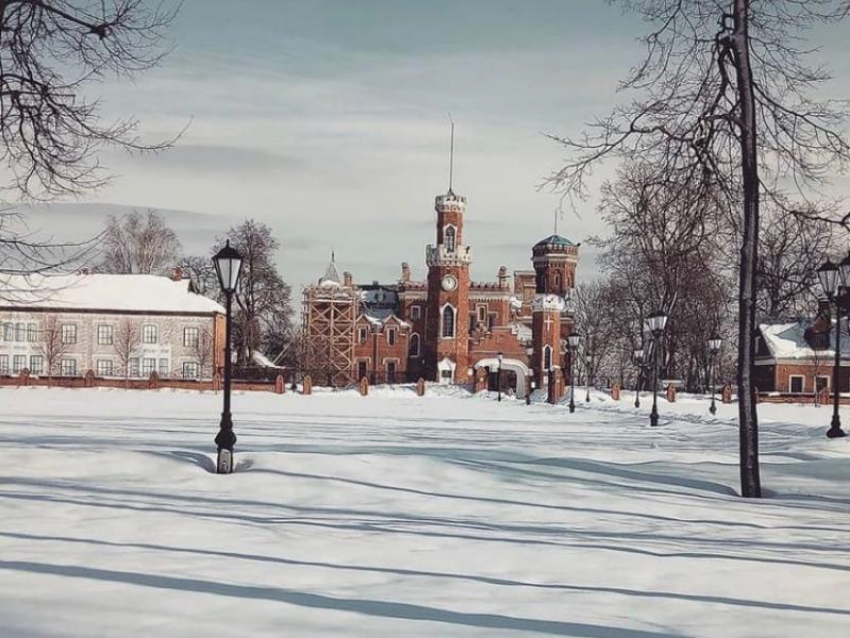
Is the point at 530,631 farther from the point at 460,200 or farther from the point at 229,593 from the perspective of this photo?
the point at 460,200

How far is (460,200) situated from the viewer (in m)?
86.6

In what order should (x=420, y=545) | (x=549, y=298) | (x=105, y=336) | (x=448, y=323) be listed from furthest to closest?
(x=448, y=323)
(x=549, y=298)
(x=105, y=336)
(x=420, y=545)

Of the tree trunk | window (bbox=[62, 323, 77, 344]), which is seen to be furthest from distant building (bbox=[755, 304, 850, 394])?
the tree trunk

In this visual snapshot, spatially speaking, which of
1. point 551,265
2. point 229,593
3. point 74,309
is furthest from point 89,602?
point 551,265

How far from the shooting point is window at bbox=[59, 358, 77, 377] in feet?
236

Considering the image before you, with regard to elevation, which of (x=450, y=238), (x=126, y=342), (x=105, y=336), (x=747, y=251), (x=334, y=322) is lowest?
(x=126, y=342)

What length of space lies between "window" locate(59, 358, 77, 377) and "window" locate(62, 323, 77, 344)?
4.31ft

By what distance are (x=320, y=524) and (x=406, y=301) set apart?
82.6 m

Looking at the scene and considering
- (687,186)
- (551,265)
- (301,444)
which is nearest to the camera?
(687,186)

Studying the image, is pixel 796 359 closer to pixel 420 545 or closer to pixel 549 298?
pixel 549 298

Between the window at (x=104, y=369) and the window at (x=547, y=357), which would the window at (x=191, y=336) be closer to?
the window at (x=104, y=369)

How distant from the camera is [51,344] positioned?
7031 cm

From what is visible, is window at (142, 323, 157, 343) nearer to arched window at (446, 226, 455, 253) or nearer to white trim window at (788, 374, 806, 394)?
arched window at (446, 226, 455, 253)

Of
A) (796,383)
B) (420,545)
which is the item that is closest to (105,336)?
(796,383)
